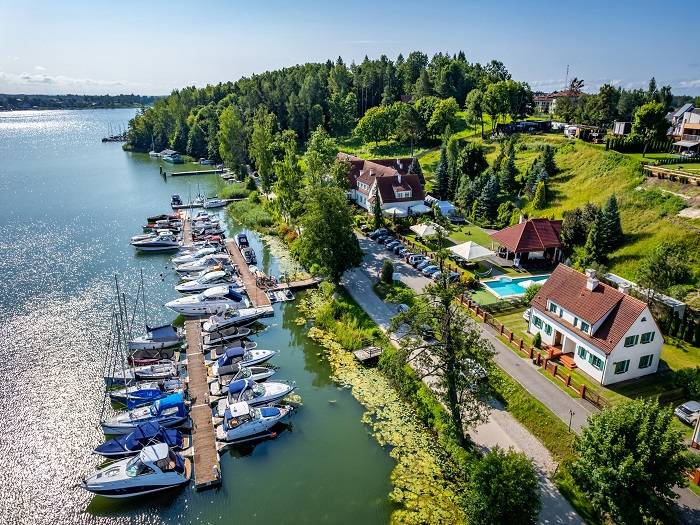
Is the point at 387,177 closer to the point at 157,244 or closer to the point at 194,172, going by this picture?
the point at 157,244

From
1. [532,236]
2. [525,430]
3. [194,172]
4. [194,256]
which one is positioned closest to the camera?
[525,430]

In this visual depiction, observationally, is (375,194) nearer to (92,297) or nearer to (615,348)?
(92,297)

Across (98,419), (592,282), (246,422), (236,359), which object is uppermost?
(592,282)

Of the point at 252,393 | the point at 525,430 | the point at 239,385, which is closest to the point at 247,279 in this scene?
the point at 239,385

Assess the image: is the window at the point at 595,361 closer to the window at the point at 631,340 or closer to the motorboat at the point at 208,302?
the window at the point at 631,340

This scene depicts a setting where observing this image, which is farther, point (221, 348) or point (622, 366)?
point (221, 348)
